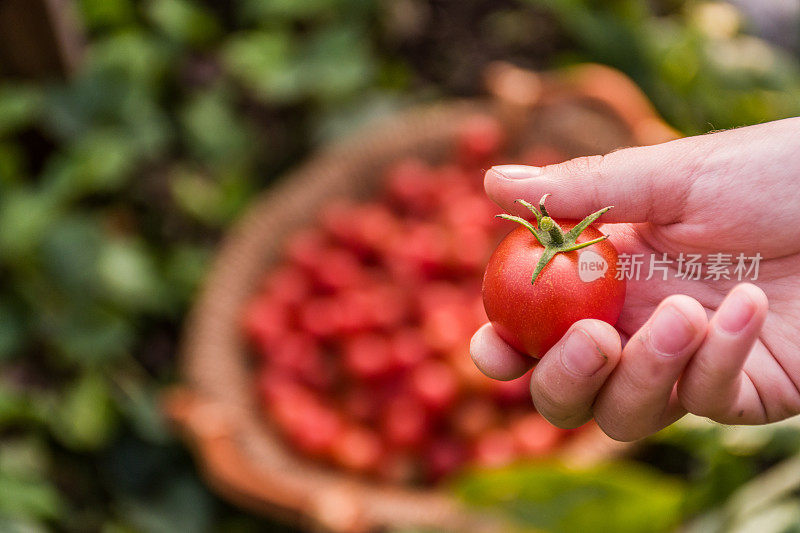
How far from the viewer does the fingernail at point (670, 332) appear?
1.43 ft

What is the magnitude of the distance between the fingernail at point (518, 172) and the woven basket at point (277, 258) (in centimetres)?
70

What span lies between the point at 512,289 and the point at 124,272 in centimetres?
127

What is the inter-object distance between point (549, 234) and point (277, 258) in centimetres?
130

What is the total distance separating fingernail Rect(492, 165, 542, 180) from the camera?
0.49 m

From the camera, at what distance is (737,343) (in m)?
0.44

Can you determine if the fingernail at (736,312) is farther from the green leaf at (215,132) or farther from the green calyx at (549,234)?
the green leaf at (215,132)

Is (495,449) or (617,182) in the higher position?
(495,449)

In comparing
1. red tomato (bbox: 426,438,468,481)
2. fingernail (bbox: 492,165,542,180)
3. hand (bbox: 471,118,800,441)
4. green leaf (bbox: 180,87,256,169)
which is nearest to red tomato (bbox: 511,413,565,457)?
red tomato (bbox: 426,438,468,481)

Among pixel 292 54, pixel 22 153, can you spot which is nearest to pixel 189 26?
pixel 292 54

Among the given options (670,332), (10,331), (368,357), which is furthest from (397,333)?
(670,332)

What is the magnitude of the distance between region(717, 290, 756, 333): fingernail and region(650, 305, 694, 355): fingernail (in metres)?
0.02

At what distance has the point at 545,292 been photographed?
474mm

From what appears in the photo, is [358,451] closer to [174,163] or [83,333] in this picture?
[83,333]

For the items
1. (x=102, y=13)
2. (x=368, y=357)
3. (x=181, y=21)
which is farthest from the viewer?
(x=181, y=21)
